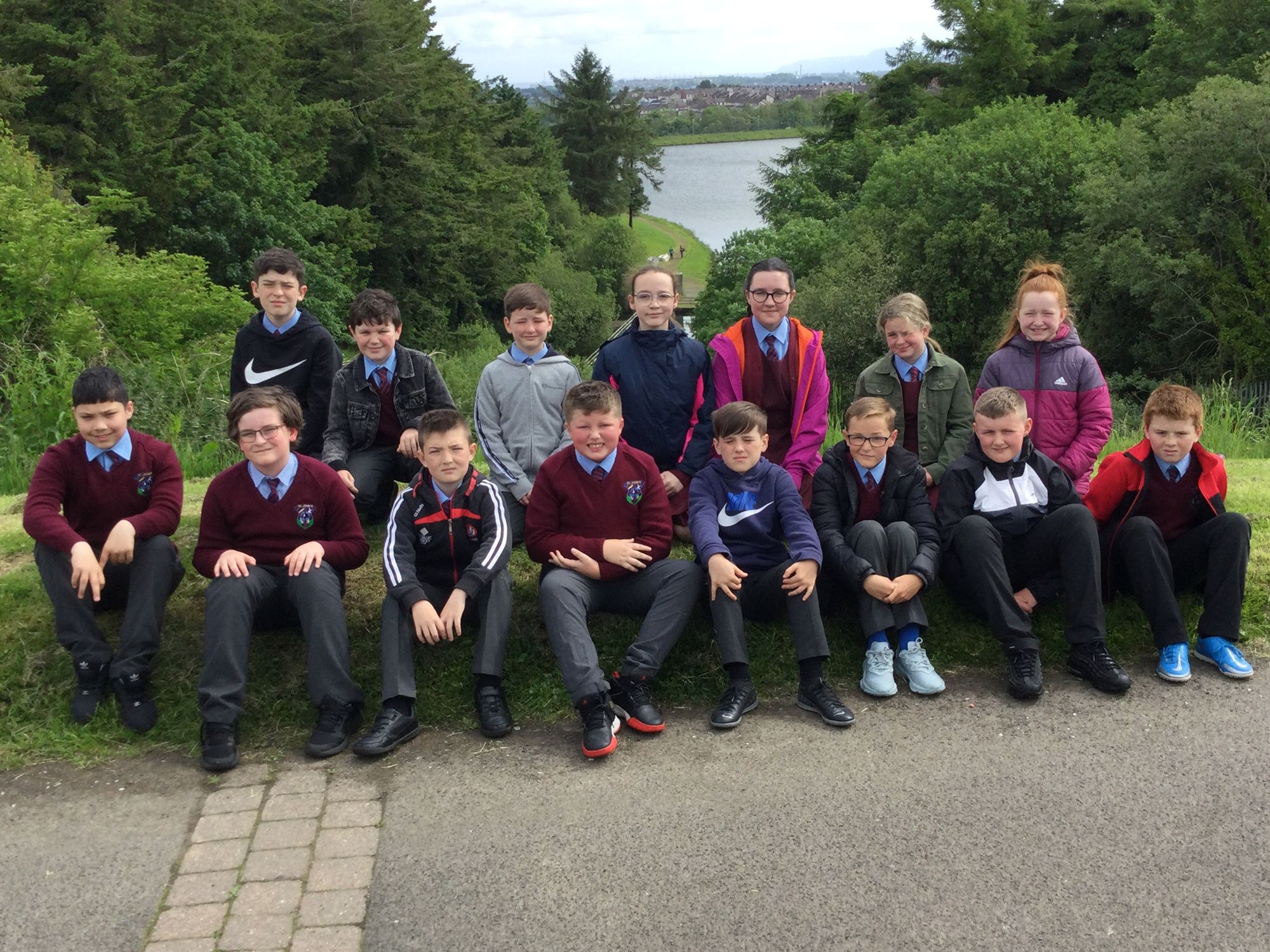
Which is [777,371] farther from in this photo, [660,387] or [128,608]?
[128,608]

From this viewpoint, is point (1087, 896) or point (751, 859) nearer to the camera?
point (1087, 896)

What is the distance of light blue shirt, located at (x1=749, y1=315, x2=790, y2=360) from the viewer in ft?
18.9

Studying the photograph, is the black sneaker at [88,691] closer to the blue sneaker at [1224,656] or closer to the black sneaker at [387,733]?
the black sneaker at [387,733]

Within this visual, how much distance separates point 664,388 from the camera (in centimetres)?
575

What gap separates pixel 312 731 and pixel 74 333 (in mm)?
11417

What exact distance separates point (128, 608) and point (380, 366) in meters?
1.83

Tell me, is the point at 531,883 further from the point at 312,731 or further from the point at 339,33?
the point at 339,33

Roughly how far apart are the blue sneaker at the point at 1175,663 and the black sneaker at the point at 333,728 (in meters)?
3.56

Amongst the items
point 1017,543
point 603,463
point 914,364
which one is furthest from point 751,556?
point 914,364

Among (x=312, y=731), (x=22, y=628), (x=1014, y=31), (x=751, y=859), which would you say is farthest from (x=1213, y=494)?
(x=1014, y=31)

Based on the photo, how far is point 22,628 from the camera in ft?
16.5

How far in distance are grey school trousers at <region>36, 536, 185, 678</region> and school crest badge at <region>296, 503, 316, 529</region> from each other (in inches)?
23.1

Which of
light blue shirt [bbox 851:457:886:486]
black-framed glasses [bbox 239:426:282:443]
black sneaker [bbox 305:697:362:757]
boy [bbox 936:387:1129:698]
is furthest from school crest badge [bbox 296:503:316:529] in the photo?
boy [bbox 936:387:1129:698]

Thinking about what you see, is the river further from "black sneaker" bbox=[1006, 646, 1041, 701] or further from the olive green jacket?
"black sneaker" bbox=[1006, 646, 1041, 701]
